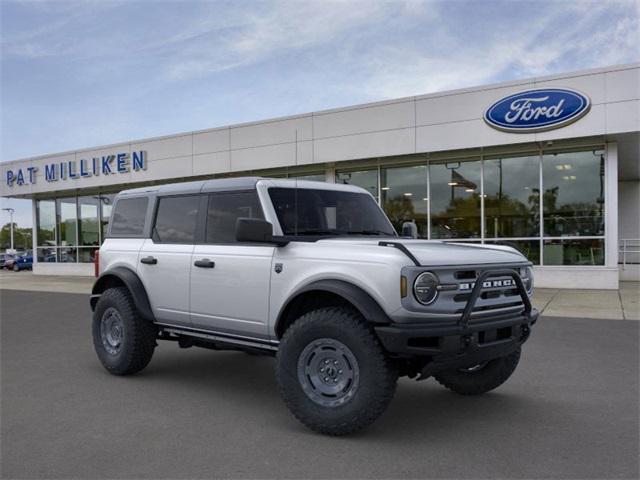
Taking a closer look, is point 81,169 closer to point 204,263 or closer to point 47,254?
point 47,254

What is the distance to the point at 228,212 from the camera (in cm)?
534

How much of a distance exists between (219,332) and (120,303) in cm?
147

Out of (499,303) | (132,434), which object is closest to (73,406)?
(132,434)

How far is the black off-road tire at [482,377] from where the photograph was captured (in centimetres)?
507

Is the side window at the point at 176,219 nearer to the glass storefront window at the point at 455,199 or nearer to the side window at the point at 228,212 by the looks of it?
the side window at the point at 228,212

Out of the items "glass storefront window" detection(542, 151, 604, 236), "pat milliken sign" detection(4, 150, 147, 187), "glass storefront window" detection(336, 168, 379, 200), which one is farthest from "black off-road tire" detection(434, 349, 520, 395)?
"pat milliken sign" detection(4, 150, 147, 187)

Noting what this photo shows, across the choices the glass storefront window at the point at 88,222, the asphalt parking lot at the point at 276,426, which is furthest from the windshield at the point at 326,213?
the glass storefront window at the point at 88,222

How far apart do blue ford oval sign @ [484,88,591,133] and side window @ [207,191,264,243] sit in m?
11.4

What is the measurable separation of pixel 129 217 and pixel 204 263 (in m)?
1.71

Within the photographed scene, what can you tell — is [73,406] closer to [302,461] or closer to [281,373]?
[281,373]

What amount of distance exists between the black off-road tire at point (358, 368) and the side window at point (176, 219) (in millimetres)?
1838

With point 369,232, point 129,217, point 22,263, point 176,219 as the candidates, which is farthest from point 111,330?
point 22,263

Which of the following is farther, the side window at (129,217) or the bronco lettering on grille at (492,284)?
the side window at (129,217)

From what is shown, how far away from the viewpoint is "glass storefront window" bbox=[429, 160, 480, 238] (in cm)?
1642
